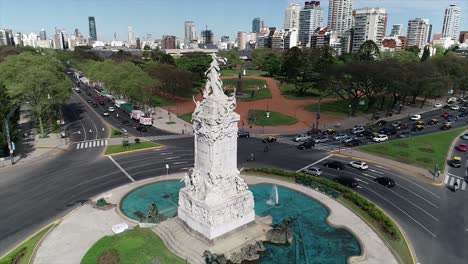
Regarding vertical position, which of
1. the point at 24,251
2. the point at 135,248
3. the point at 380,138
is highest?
the point at 380,138

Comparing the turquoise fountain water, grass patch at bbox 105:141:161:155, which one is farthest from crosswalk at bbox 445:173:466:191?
grass patch at bbox 105:141:161:155

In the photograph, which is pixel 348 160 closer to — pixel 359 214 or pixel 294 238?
pixel 359 214

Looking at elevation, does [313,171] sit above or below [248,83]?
below

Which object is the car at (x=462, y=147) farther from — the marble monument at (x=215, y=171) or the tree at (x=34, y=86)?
the tree at (x=34, y=86)

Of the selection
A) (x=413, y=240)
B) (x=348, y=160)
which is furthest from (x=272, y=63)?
(x=413, y=240)

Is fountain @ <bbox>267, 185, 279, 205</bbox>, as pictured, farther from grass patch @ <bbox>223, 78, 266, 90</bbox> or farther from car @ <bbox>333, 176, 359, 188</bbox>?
grass patch @ <bbox>223, 78, 266, 90</bbox>

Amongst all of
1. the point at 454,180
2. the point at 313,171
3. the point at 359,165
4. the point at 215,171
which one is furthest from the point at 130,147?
the point at 454,180

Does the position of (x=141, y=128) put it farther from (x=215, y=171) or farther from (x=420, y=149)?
(x=420, y=149)
